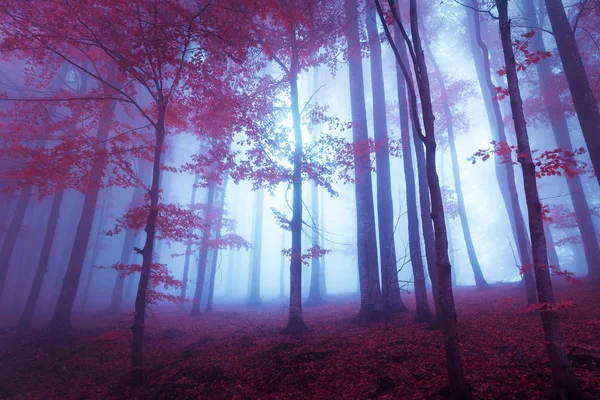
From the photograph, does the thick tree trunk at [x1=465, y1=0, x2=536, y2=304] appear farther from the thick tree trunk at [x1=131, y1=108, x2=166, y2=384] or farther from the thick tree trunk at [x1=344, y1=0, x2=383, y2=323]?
the thick tree trunk at [x1=131, y1=108, x2=166, y2=384]

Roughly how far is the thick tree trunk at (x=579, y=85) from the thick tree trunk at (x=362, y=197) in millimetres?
6448

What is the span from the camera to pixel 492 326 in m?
7.62

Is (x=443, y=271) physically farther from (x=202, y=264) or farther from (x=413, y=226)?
(x=202, y=264)

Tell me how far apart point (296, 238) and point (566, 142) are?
1602 centimetres

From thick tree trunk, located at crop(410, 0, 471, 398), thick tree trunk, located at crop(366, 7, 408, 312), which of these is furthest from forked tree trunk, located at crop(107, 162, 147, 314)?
thick tree trunk, located at crop(410, 0, 471, 398)

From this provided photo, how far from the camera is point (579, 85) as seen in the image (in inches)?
326

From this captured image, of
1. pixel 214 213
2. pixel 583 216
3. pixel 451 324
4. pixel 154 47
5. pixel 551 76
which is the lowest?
pixel 451 324

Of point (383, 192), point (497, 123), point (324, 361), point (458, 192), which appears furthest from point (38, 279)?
point (458, 192)

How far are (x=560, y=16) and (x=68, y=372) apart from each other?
19.1 metres

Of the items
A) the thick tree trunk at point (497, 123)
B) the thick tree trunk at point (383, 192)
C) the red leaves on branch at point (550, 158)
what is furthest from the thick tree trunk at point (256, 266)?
the red leaves on branch at point (550, 158)

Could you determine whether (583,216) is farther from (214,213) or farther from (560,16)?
(214,213)

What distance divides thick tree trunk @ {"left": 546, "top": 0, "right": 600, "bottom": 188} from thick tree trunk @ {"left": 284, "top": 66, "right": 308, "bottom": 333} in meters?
8.64

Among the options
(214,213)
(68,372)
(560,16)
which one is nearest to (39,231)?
(214,213)

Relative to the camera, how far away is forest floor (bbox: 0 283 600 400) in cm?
487
